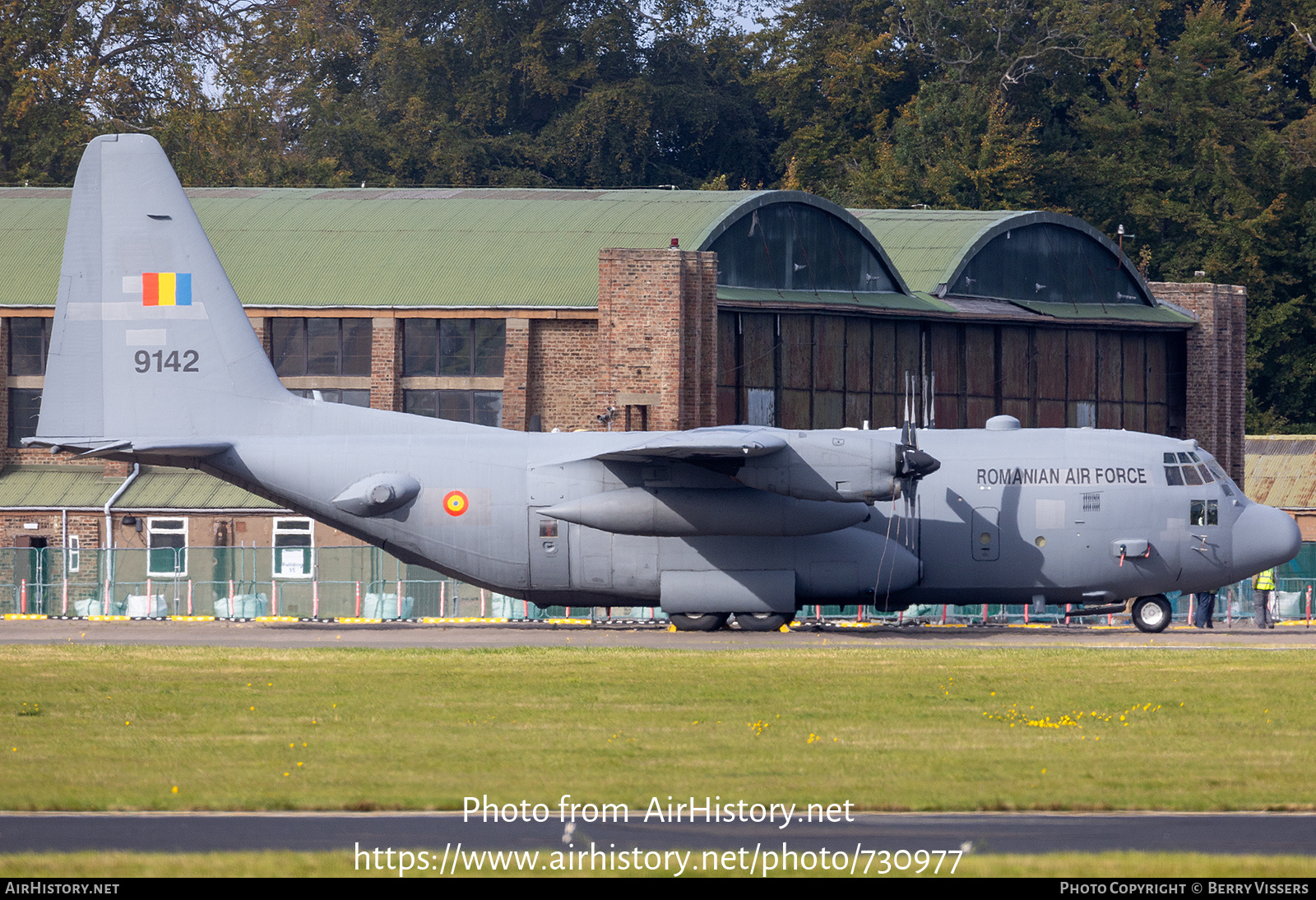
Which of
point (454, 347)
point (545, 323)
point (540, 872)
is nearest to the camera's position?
point (540, 872)

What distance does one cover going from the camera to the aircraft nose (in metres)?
35.2

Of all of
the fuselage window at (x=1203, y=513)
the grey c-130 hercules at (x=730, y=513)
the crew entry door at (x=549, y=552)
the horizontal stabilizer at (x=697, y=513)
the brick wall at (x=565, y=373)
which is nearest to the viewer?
the horizontal stabilizer at (x=697, y=513)

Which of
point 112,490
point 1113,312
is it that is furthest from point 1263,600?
point 112,490

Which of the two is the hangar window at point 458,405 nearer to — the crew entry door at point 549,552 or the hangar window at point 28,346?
the hangar window at point 28,346

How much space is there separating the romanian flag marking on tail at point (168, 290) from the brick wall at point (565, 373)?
47.9 feet

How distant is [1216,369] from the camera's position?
63312 millimetres

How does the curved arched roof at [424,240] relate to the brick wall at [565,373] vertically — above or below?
above

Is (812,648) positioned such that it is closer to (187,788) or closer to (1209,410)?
(187,788)

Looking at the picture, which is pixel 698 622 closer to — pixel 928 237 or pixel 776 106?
pixel 928 237

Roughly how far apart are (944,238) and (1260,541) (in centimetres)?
2712

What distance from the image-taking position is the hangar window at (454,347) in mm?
51031

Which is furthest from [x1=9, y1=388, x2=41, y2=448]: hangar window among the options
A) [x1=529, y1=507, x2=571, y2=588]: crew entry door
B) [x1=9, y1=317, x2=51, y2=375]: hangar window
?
[x1=529, y1=507, x2=571, y2=588]: crew entry door

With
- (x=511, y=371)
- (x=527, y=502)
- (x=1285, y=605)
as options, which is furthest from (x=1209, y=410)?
(x=527, y=502)

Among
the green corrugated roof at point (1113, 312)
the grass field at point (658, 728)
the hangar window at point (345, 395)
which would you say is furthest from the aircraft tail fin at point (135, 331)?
the green corrugated roof at point (1113, 312)
